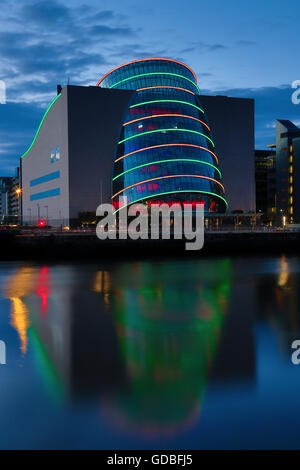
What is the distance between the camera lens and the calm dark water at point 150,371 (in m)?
6.24

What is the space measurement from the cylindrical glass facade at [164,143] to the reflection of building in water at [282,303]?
101 feet

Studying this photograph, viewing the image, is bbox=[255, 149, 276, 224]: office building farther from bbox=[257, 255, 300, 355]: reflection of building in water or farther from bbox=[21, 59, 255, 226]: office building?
bbox=[257, 255, 300, 355]: reflection of building in water

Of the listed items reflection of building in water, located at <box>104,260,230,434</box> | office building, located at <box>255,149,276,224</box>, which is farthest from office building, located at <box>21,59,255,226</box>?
reflection of building in water, located at <box>104,260,230,434</box>

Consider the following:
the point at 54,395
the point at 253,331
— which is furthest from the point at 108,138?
the point at 54,395

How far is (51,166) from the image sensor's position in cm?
6981

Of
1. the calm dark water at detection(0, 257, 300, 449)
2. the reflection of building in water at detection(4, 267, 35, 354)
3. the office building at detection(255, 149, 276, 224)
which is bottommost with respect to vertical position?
the calm dark water at detection(0, 257, 300, 449)

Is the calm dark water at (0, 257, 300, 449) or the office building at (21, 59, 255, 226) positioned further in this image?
the office building at (21, 59, 255, 226)

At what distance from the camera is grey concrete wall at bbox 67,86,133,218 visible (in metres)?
62.0

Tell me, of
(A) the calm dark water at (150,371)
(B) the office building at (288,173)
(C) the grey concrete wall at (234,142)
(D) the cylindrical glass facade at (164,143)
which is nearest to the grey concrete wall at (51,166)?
(D) the cylindrical glass facade at (164,143)

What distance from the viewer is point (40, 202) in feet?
249

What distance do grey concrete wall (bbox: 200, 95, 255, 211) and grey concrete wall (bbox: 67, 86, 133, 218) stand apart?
13548 mm
